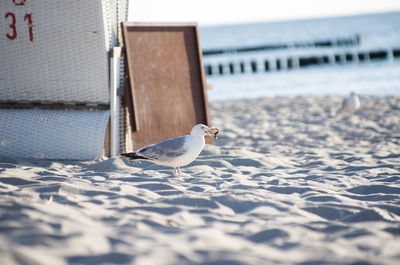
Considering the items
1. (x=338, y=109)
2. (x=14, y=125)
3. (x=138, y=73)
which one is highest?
(x=138, y=73)

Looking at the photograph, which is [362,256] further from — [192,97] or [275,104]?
[275,104]

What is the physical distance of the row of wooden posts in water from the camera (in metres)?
25.5

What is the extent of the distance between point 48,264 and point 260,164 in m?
3.11

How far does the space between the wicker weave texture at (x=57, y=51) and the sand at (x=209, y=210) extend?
0.86 meters

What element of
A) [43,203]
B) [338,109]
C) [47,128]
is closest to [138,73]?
[47,128]

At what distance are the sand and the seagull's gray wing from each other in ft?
A: 0.69

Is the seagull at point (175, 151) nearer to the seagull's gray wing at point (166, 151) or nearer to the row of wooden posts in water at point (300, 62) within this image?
the seagull's gray wing at point (166, 151)

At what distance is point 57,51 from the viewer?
466 centimetres

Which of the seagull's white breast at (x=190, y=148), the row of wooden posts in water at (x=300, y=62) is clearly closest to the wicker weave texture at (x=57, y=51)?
the seagull's white breast at (x=190, y=148)

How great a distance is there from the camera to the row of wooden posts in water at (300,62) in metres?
25.5

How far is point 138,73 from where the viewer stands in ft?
16.3

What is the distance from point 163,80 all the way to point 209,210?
2.63 metres

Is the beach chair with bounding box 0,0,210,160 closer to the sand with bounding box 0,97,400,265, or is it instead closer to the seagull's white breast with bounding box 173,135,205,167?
the sand with bounding box 0,97,400,265

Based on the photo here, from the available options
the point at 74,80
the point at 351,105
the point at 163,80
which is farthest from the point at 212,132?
the point at 351,105
